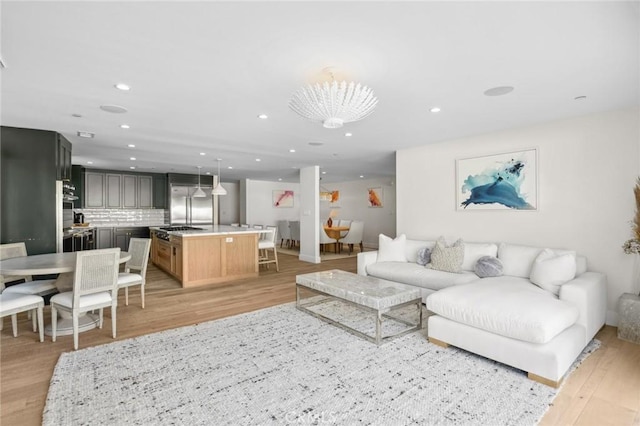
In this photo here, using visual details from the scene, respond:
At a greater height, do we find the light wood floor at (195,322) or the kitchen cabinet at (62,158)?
the kitchen cabinet at (62,158)

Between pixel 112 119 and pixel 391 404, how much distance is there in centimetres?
431

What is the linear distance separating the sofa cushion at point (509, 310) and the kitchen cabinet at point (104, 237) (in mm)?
8738

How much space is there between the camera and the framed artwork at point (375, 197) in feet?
34.9

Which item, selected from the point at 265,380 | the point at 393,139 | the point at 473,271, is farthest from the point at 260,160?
the point at 265,380

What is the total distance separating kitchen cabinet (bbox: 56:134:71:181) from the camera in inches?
179

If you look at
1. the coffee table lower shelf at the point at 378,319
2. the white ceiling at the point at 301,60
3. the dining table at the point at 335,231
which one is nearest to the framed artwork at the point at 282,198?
the dining table at the point at 335,231

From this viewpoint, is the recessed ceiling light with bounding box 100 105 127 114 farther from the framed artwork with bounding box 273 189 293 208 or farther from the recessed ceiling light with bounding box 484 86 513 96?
the framed artwork with bounding box 273 189 293 208

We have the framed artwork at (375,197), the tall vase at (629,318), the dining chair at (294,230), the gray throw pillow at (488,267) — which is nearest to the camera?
the tall vase at (629,318)

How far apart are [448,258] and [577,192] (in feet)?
5.52

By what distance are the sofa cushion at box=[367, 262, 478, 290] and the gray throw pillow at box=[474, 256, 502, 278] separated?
92 mm

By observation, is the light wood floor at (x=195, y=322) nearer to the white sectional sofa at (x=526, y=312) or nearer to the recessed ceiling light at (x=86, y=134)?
the white sectional sofa at (x=526, y=312)

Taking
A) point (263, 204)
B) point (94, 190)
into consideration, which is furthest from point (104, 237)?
point (263, 204)

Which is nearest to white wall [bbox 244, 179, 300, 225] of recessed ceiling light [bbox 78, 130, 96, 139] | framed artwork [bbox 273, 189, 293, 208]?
framed artwork [bbox 273, 189, 293, 208]

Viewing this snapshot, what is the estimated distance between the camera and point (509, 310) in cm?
252
